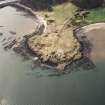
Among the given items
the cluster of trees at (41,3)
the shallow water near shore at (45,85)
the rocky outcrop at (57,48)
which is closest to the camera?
the shallow water near shore at (45,85)

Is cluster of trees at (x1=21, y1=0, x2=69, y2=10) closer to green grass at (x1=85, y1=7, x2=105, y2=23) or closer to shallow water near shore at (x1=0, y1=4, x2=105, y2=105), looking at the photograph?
green grass at (x1=85, y1=7, x2=105, y2=23)

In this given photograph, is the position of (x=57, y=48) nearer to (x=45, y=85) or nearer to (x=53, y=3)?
(x=45, y=85)

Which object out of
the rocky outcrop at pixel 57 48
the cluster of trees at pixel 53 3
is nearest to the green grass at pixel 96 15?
the cluster of trees at pixel 53 3

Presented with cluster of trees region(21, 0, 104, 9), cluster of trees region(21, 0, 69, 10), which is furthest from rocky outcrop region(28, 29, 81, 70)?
cluster of trees region(21, 0, 69, 10)

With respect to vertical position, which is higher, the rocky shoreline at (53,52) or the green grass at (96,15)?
the green grass at (96,15)

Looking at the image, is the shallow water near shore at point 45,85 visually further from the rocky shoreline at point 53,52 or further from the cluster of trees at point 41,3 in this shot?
the cluster of trees at point 41,3

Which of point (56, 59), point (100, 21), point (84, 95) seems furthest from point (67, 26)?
point (84, 95)

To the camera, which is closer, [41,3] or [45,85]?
[45,85]

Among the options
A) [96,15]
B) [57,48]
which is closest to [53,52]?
[57,48]
